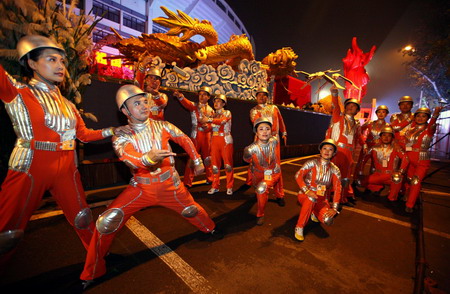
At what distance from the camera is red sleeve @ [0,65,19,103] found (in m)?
1.61

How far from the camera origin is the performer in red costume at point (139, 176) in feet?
6.00

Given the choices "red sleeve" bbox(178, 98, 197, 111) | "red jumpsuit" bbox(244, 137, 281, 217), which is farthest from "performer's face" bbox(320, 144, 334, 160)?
"red sleeve" bbox(178, 98, 197, 111)

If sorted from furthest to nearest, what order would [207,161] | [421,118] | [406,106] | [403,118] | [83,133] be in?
1. [403,118]
2. [406,106]
3. [207,161]
4. [421,118]
5. [83,133]

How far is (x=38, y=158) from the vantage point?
1763mm

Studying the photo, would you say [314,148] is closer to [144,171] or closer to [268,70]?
[268,70]

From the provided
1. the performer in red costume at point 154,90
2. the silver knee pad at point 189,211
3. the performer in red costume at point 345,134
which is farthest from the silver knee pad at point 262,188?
the performer in red costume at point 154,90

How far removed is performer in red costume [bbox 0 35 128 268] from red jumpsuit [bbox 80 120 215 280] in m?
0.30

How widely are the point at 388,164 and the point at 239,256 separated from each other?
4.13 meters

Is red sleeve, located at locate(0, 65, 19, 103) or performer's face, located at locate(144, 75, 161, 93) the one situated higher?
performer's face, located at locate(144, 75, 161, 93)

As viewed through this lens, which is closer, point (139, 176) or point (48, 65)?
point (48, 65)

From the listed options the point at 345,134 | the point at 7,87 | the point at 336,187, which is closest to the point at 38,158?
the point at 7,87

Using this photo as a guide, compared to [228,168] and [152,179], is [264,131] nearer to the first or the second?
[228,168]

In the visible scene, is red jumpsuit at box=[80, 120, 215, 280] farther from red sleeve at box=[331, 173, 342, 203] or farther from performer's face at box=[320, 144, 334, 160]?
red sleeve at box=[331, 173, 342, 203]

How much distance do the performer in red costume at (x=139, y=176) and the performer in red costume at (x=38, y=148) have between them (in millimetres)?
310
